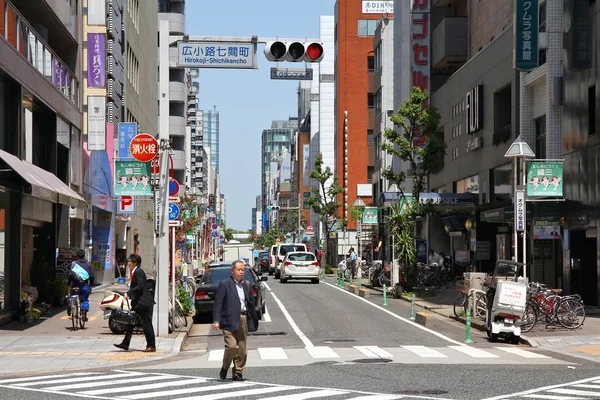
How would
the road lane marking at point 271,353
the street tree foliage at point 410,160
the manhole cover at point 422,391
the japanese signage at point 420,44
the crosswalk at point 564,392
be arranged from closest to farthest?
the crosswalk at point 564,392, the manhole cover at point 422,391, the road lane marking at point 271,353, the street tree foliage at point 410,160, the japanese signage at point 420,44

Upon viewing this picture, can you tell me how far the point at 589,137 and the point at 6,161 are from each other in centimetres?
1819

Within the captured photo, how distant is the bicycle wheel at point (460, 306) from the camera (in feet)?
94.0

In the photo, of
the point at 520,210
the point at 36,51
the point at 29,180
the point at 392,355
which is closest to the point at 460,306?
the point at 520,210

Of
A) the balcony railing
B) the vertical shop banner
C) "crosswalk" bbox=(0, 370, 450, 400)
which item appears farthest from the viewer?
the vertical shop banner

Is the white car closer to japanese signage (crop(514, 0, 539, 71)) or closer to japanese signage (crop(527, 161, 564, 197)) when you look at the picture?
japanese signage (crop(514, 0, 539, 71))

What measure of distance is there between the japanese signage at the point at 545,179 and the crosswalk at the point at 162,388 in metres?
17.4

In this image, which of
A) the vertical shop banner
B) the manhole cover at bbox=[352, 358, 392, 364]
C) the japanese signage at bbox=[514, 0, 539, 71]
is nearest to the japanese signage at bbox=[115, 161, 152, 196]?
the manhole cover at bbox=[352, 358, 392, 364]

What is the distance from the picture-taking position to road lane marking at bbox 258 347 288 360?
18670 mm

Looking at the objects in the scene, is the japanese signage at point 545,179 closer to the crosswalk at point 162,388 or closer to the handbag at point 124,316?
the handbag at point 124,316

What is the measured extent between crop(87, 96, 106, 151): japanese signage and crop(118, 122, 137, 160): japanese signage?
5.80 meters

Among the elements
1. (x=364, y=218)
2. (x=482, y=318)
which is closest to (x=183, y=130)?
(x=364, y=218)

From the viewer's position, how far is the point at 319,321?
28219mm

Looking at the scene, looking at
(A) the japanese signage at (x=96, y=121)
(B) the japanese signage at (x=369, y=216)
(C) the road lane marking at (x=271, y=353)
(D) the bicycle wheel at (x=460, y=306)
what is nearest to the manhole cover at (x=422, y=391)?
(C) the road lane marking at (x=271, y=353)

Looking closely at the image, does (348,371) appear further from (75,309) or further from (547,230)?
(547,230)
